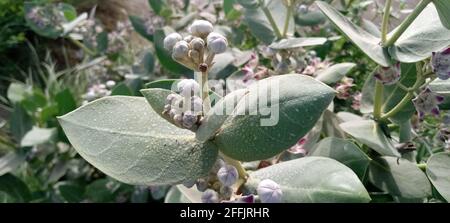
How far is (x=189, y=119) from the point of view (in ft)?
1.64

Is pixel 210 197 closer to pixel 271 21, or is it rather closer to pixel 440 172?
pixel 440 172

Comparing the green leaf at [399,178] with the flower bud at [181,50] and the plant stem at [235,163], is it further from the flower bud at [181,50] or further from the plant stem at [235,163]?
the flower bud at [181,50]

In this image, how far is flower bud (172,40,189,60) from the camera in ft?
1.81

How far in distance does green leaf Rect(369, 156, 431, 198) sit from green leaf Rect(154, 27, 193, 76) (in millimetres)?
519

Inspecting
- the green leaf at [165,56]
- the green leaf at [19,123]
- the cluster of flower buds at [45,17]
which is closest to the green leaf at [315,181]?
the green leaf at [165,56]

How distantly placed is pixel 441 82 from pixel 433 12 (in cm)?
10

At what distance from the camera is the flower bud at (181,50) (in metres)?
0.55

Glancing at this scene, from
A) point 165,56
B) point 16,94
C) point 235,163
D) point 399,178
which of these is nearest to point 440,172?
point 399,178

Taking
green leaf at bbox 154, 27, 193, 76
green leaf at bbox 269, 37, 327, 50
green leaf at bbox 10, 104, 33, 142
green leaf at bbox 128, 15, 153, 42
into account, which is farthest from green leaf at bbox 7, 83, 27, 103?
green leaf at bbox 269, 37, 327, 50

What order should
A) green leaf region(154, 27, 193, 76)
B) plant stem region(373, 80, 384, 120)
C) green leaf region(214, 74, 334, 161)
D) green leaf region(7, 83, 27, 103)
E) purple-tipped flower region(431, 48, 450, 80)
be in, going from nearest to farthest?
green leaf region(214, 74, 334, 161) < purple-tipped flower region(431, 48, 450, 80) < plant stem region(373, 80, 384, 120) < green leaf region(154, 27, 193, 76) < green leaf region(7, 83, 27, 103)

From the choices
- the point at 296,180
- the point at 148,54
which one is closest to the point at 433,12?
the point at 296,180

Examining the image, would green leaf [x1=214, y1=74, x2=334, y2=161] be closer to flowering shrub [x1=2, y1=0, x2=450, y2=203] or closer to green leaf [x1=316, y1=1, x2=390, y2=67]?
flowering shrub [x1=2, y1=0, x2=450, y2=203]
